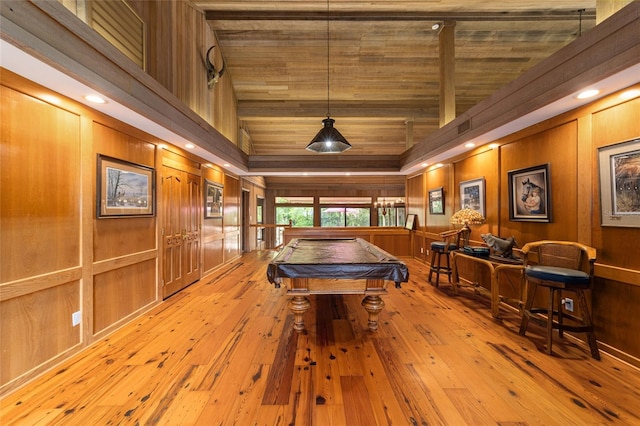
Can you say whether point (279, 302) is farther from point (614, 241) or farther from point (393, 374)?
point (614, 241)

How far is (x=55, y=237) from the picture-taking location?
2.22 metres

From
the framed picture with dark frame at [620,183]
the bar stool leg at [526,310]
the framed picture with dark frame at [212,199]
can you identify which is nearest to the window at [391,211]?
the framed picture with dark frame at [212,199]

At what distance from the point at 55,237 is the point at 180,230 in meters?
2.07

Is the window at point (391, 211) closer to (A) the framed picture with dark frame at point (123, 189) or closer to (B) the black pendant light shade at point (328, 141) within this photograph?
(B) the black pendant light shade at point (328, 141)

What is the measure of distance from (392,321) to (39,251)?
138 inches

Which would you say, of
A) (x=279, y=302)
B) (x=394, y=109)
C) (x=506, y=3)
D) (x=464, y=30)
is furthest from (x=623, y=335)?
(x=394, y=109)

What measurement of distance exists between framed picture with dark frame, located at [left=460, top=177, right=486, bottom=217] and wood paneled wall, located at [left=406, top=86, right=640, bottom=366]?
29 centimetres

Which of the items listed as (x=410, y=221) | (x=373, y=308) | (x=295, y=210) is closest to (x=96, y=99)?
(x=373, y=308)

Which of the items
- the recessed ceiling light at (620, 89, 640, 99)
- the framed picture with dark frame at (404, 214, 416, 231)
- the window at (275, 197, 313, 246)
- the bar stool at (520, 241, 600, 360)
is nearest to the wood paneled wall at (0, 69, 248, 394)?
the bar stool at (520, 241, 600, 360)

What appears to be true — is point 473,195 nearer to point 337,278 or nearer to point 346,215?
point 337,278

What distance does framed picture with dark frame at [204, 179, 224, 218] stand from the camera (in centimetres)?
518

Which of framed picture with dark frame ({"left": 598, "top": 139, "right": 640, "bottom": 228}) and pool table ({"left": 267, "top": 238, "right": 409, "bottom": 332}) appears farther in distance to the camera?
pool table ({"left": 267, "top": 238, "right": 409, "bottom": 332})

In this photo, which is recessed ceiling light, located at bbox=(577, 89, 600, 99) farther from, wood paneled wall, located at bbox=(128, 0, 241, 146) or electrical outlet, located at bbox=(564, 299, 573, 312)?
wood paneled wall, located at bbox=(128, 0, 241, 146)

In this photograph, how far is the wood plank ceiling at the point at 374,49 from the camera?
4488mm
